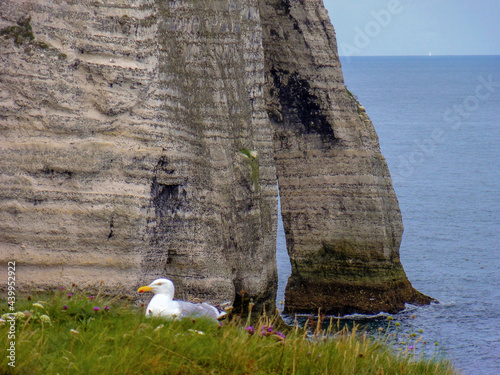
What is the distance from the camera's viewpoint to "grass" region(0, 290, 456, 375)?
26.9 ft

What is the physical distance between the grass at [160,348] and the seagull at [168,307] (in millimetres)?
282

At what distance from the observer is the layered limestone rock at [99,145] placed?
13344 mm

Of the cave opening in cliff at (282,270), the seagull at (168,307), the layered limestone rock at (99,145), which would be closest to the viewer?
the seagull at (168,307)

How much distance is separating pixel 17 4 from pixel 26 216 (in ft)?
11.0

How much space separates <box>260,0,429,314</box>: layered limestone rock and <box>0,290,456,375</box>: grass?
1424cm

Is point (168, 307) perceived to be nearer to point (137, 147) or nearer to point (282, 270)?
point (137, 147)

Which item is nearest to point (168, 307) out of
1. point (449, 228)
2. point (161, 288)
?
point (161, 288)

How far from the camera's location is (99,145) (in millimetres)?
13562

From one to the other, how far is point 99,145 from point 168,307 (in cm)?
400

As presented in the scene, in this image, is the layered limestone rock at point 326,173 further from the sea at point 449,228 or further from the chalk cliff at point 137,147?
the chalk cliff at point 137,147

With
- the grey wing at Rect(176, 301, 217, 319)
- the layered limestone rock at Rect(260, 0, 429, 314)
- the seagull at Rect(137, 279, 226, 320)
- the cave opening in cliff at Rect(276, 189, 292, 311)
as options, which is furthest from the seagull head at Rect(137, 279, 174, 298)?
the layered limestone rock at Rect(260, 0, 429, 314)

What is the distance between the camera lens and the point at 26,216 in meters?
13.4

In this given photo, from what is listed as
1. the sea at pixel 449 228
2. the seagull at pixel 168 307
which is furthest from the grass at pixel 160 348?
the sea at pixel 449 228

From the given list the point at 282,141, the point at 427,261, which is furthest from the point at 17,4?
the point at 427,261
